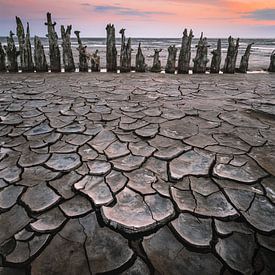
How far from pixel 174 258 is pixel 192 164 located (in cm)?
116

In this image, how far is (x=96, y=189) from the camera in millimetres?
2195

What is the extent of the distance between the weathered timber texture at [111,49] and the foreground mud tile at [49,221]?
264 inches

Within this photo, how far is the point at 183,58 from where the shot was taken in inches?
318

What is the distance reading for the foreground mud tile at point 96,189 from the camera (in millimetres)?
2054

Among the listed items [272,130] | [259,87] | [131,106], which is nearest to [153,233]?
[272,130]

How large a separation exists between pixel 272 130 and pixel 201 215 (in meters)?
2.22

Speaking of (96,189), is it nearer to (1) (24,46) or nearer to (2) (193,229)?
(2) (193,229)

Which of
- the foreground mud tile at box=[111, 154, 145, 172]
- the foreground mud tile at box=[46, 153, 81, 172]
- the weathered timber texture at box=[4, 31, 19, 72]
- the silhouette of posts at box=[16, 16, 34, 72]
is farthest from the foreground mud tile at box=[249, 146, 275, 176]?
the weathered timber texture at box=[4, 31, 19, 72]

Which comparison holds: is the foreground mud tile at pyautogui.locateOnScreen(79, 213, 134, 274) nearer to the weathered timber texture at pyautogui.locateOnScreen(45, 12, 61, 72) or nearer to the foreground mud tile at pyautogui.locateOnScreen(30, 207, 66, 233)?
the foreground mud tile at pyautogui.locateOnScreen(30, 207, 66, 233)

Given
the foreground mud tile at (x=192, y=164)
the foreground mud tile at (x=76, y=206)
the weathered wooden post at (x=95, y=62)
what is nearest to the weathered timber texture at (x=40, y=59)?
the weathered wooden post at (x=95, y=62)

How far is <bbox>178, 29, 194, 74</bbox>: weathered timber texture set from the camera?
755 centimetres

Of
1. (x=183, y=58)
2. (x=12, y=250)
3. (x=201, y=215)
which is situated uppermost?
(x=183, y=58)

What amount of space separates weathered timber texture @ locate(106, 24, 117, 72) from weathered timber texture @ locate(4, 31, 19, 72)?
115 inches

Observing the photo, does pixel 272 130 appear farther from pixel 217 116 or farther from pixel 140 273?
pixel 140 273
